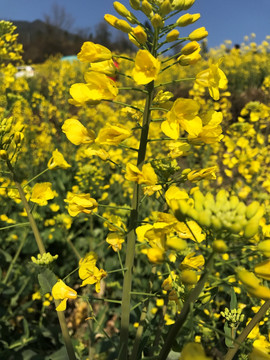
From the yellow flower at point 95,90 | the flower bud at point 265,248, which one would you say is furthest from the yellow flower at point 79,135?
the flower bud at point 265,248

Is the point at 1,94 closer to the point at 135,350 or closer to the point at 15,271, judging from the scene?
the point at 15,271

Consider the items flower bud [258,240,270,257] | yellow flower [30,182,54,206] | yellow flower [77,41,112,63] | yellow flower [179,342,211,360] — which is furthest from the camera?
yellow flower [30,182,54,206]

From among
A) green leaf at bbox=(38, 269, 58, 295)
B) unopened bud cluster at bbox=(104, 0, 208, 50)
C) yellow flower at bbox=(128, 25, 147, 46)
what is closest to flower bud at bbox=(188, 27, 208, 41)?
unopened bud cluster at bbox=(104, 0, 208, 50)

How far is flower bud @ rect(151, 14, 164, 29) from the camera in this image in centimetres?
109

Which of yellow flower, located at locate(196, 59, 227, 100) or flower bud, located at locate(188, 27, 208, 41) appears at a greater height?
flower bud, located at locate(188, 27, 208, 41)

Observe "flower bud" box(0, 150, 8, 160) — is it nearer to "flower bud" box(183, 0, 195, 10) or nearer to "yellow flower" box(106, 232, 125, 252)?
"yellow flower" box(106, 232, 125, 252)

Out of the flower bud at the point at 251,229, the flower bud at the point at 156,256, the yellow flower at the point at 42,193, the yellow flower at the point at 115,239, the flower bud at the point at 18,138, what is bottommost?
the yellow flower at the point at 115,239

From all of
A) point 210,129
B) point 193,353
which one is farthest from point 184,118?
point 193,353

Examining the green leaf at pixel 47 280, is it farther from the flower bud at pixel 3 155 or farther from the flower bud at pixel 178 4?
the flower bud at pixel 178 4

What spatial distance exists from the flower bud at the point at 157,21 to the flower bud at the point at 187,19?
13 cm

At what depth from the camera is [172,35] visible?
1136 millimetres

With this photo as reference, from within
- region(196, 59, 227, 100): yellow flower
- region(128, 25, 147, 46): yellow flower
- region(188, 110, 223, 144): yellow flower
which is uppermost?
region(128, 25, 147, 46): yellow flower

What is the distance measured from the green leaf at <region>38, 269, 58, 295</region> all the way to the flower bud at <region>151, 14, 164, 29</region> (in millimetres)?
1143

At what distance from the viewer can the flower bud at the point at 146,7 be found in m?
1.14
